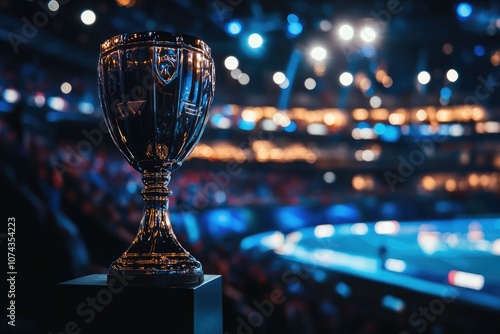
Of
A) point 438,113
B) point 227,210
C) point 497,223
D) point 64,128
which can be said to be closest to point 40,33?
point 64,128

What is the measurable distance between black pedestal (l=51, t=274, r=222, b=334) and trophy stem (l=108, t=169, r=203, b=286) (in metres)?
0.03

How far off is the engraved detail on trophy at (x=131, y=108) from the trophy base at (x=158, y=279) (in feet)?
0.85

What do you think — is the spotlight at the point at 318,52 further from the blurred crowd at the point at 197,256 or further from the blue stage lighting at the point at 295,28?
the blurred crowd at the point at 197,256

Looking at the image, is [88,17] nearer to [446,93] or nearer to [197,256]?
[197,256]

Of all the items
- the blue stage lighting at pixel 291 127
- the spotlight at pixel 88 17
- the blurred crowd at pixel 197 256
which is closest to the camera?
the blurred crowd at pixel 197 256

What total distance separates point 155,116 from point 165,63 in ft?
0.29

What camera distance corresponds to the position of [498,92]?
52.8 ft

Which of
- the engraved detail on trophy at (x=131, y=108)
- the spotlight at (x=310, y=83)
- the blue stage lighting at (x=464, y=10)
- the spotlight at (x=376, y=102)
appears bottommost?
the engraved detail on trophy at (x=131, y=108)

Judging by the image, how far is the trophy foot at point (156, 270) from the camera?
2.74ft

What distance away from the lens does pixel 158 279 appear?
83 centimetres

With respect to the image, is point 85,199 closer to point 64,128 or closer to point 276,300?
point 276,300

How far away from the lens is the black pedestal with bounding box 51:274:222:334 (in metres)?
0.79

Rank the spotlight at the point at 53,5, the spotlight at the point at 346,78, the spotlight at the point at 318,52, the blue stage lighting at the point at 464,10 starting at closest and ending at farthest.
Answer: the spotlight at the point at 53,5, the blue stage lighting at the point at 464,10, the spotlight at the point at 318,52, the spotlight at the point at 346,78

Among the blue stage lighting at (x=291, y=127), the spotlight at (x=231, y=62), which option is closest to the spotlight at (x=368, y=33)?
the blue stage lighting at (x=291, y=127)
